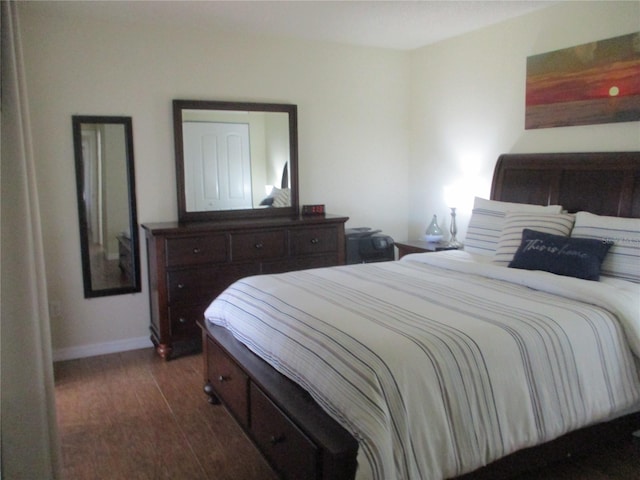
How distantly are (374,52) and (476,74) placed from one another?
97cm

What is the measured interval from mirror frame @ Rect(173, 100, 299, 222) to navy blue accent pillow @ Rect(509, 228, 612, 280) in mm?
1994

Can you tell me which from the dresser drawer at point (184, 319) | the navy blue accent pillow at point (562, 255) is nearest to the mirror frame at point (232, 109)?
the dresser drawer at point (184, 319)

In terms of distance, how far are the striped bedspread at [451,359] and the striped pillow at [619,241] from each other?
0.16 m

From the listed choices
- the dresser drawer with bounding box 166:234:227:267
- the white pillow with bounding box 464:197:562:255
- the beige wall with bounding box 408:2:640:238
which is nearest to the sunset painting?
the beige wall with bounding box 408:2:640:238

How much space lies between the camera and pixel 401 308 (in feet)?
7.52

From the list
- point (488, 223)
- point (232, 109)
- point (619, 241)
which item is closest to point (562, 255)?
point (619, 241)

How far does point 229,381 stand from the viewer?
2.54m

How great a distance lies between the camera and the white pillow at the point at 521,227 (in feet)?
10.0

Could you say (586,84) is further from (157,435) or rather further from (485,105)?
(157,435)

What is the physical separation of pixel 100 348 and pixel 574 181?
3.47 m

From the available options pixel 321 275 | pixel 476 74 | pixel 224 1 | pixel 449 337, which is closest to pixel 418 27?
pixel 476 74

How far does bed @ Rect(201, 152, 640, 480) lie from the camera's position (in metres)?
1.72

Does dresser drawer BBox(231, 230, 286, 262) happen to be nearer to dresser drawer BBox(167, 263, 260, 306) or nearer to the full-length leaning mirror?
dresser drawer BBox(167, 263, 260, 306)

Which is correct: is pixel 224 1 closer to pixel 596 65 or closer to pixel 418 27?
pixel 418 27
